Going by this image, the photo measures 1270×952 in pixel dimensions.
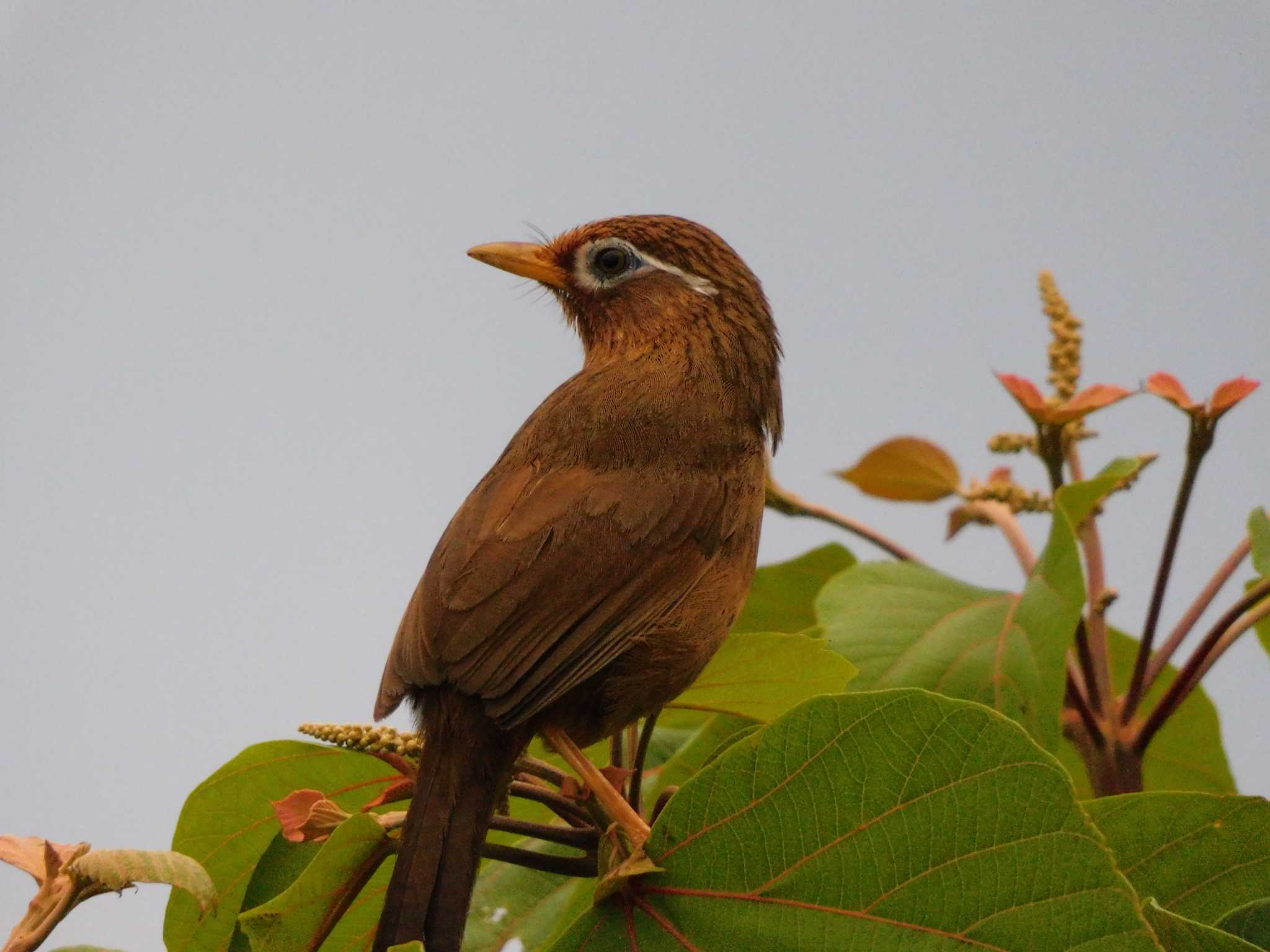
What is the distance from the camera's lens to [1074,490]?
9.48 feet

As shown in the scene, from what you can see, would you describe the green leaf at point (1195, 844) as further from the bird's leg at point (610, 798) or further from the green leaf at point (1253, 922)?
the bird's leg at point (610, 798)

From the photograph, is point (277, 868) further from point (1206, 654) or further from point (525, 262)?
point (1206, 654)

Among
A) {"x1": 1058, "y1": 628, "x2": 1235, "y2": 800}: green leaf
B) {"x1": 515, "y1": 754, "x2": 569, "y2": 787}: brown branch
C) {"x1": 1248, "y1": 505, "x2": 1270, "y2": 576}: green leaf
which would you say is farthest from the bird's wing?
{"x1": 1058, "y1": 628, "x2": 1235, "y2": 800}: green leaf

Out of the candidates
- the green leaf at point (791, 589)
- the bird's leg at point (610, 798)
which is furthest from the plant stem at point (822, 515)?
the bird's leg at point (610, 798)

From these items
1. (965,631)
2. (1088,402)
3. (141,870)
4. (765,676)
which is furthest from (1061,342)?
(141,870)

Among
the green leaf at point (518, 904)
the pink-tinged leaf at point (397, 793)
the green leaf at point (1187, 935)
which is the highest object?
the pink-tinged leaf at point (397, 793)

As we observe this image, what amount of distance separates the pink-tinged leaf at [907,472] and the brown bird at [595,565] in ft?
2.05

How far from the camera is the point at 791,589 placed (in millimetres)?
3713

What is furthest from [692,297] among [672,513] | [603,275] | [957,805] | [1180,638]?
[957,805]

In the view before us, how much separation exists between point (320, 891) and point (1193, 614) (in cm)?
199

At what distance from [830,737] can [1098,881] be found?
381 mm

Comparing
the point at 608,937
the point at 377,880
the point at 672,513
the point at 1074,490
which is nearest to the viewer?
the point at 608,937

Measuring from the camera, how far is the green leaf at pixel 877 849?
5.89ft

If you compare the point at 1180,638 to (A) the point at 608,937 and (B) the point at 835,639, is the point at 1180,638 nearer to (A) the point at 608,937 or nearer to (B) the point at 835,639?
(B) the point at 835,639
